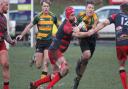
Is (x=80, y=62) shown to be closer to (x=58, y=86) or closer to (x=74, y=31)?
(x=58, y=86)

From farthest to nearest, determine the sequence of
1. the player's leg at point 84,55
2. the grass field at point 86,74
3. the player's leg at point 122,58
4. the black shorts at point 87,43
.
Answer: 1. the grass field at point 86,74
2. the black shorts at point 87,43
3. the player's leg at point 84,55
4. the player's leg at point 122,58

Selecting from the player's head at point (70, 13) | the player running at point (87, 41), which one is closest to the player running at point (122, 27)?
the player's head at point (70, 13)

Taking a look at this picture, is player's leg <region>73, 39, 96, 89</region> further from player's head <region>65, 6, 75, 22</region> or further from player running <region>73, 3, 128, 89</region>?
player running <region>73, 3, 128, 89</region>

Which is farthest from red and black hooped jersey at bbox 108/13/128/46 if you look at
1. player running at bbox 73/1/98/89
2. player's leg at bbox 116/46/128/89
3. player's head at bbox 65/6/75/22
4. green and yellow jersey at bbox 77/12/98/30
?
green and yellow jersey at bbox 77/12/98/30

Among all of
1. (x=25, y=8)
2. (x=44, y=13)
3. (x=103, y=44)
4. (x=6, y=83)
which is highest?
(x=44, y=13)

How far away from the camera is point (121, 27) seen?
1380cm

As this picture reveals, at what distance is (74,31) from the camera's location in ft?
44.7

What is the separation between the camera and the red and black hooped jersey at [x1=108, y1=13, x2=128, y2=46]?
543 inches

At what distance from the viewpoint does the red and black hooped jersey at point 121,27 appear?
13.8 metres

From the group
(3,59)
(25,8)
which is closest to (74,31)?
(3,59)

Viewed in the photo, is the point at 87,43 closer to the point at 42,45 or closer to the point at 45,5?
the point at 42,45

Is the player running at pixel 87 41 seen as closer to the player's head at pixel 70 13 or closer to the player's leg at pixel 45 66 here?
the player's leg at pixel 45 66

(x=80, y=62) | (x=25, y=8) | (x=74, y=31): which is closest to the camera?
(x=74, y=31)

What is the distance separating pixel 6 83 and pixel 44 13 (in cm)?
282
